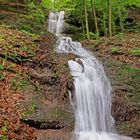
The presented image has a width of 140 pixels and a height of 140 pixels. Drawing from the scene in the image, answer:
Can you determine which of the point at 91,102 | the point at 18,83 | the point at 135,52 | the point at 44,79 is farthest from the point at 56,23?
the point at 91,102

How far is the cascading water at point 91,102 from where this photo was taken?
1259cm

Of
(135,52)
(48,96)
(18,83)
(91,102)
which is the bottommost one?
(91,102)

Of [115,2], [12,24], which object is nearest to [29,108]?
[12,24]

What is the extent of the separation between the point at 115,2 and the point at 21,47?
1110 centimetres

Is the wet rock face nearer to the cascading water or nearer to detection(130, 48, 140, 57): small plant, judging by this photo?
the cascading water

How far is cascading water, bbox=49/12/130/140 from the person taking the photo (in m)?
12.6

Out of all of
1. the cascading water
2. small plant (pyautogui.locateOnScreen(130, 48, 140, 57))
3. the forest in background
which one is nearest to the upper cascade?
the forest in background

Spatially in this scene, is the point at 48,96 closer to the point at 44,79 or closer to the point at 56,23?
the point at 44,79

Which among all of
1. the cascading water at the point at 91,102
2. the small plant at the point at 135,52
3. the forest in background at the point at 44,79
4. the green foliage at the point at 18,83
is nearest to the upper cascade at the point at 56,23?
the forest in background at the point at 44,79

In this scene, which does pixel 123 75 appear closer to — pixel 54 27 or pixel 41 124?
pixel 41 124

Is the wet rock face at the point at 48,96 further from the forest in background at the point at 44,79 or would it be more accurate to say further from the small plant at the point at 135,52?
the small plant at the point at 135,52

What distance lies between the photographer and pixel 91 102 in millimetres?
13719

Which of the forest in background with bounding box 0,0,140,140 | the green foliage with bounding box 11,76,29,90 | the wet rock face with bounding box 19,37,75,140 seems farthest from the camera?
the green foliage with bounding box 11,76,29,90

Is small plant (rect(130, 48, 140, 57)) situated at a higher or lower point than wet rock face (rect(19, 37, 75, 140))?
higher
